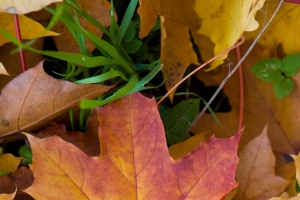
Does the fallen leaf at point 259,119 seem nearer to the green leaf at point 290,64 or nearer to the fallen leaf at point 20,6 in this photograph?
the green leaf at point 290,64

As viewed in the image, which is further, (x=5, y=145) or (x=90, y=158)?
(x=5, y=145)

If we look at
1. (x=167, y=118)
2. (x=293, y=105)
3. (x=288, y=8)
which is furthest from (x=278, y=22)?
(x=167, y=118)

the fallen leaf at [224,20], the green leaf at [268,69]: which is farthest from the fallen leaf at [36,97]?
the green leaf at [268,69]

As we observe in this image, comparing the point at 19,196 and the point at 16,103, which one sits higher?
the point at 16,103

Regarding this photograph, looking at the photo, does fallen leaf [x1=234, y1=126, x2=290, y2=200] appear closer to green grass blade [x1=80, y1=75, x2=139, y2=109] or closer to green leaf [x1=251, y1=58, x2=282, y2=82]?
green leaf [x1=251, y1=58, x2=282, y2=82]

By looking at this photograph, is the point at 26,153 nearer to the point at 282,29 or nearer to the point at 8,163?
the point at 8,163

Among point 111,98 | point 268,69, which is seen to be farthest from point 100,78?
point 268,69

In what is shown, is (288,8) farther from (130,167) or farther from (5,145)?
(5,145)
